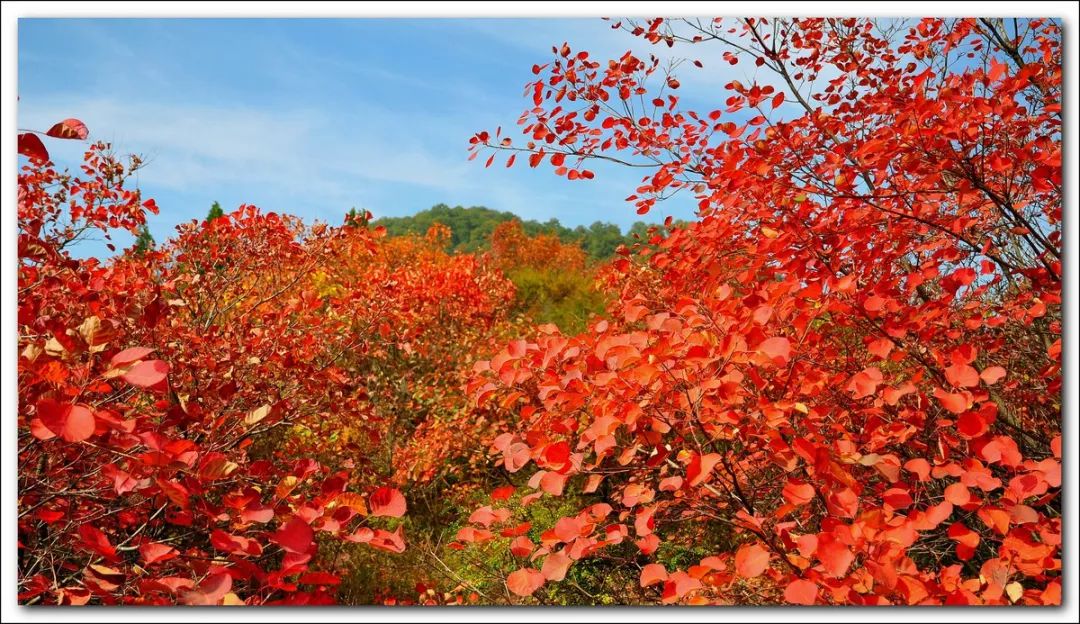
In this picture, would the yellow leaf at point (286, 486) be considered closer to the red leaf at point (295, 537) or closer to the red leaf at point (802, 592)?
the red leaf at point (295, 537)

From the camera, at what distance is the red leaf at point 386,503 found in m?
1.29

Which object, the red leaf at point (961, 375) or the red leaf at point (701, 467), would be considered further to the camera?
the red leaf at point (961, 375)

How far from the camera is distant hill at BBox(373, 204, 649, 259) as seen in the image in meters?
5.24

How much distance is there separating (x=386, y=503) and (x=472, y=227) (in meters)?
5.15

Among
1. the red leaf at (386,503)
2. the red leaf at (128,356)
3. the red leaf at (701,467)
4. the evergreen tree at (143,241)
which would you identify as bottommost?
the red leaf at (386,503)

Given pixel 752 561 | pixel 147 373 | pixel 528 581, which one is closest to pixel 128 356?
pixel 147 373

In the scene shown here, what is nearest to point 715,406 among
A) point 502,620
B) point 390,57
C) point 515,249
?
point 502,620

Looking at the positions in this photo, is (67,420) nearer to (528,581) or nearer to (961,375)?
(528,581)

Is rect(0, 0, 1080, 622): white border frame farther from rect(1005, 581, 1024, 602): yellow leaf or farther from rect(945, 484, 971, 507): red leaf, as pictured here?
rect(945, 484, 971, 507): red leaf

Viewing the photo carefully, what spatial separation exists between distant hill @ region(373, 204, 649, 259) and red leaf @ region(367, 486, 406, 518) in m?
3.34

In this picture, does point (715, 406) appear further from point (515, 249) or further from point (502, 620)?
point (515, 249)

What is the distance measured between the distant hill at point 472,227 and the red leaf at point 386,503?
10.9 ft

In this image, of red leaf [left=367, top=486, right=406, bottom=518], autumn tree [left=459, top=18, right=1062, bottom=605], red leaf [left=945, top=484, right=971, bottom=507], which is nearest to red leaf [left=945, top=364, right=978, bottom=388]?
autumn tree [left=459, top=18, right=1062, bottom=605]

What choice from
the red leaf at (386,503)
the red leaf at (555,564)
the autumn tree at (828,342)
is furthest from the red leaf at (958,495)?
the red leaf at (386,503)
